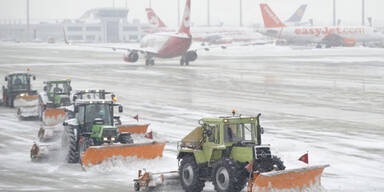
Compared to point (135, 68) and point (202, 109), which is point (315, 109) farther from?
point (135, 68)

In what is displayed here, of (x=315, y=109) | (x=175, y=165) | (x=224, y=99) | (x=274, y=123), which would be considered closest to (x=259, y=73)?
(x=224, y=99)

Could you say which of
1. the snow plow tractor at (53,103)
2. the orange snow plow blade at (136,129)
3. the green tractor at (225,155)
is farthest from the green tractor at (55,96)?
the green tractor at (225,155)

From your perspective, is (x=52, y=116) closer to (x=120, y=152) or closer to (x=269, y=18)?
(x=120, y=152)

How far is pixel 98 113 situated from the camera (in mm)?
24500

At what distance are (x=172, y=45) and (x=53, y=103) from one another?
143 feet

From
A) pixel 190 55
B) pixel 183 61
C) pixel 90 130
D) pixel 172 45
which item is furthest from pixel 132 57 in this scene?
pixel 90 130

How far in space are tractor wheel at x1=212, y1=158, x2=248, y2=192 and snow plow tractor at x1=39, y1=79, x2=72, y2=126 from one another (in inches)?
634

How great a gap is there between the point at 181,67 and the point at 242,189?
61.1 meters

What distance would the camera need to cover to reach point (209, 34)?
16150cm

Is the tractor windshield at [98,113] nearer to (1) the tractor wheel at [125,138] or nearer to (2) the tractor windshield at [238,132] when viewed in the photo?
(1) the tractor wheel at [125,138]

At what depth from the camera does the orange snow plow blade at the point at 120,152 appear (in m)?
22.5

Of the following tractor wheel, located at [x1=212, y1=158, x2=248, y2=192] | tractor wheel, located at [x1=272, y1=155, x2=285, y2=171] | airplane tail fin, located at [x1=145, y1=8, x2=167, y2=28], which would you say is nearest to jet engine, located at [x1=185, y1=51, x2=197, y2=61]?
airplane tail fin, located at [x1=145, y1=8, x2=167, y2=28]

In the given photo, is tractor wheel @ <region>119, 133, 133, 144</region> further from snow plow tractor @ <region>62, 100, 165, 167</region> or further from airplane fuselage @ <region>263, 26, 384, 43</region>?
airplane fuselage @ <region>263, 26, 384, 43</region>

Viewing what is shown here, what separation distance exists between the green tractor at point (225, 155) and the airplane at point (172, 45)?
5863 centimetres
